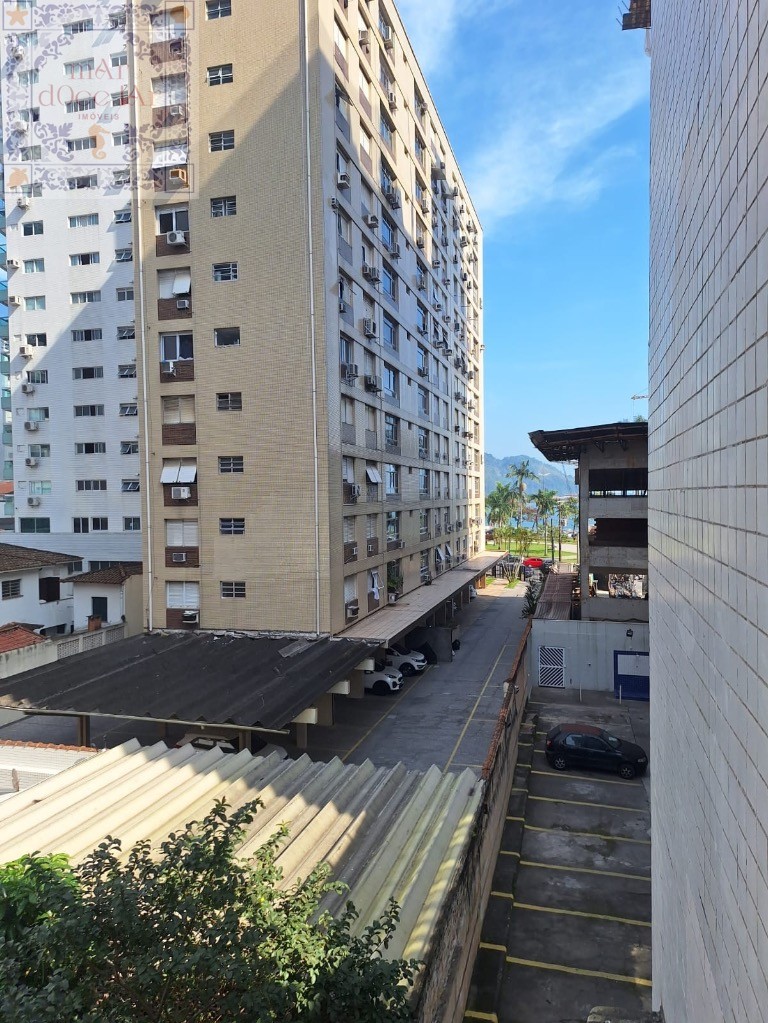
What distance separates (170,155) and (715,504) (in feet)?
93.2

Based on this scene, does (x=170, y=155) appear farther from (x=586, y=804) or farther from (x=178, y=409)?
(x=586, y=804)

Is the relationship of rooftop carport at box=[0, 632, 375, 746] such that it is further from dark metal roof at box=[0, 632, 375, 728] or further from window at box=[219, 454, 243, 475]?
window at box=[219, 454, 243, 475]

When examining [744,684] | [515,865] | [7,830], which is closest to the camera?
[744,684]

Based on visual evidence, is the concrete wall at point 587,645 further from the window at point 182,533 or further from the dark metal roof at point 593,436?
the window at point 182,533

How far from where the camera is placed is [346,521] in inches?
1072

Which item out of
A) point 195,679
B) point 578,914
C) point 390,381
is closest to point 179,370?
point 390,381

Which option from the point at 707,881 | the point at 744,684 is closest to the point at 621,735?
the point at 707,881

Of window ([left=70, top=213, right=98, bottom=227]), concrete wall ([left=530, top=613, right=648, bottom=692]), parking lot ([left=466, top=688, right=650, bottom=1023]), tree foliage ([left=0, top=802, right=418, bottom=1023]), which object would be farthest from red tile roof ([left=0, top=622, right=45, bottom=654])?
window ([left=70, top=213, right=98, bottom=227])

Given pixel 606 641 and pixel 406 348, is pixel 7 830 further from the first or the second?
pixel 406 348

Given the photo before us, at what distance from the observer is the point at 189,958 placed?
15.0ft

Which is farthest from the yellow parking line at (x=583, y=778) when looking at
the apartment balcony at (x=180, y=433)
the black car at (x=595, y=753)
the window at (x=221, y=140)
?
the window at (x=221, y=140)

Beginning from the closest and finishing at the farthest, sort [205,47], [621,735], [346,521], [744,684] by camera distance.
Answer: [744,684], [621,735], [205,47], [346,521]

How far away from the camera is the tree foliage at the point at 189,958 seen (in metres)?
4.70

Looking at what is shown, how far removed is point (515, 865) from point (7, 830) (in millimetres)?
10794
